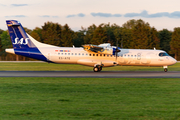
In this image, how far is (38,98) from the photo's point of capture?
38.8 ft

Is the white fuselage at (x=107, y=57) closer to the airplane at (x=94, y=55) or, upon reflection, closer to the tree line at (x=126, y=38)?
the airplane at (x=94, y=55)

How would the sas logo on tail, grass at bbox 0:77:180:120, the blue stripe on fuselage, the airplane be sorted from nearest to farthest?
grass at bbox 0:77:180:120, the airplane, the blue stripe on fuselage, the sas logo on tail

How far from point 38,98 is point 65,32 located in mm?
68344

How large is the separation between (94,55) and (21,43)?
10.7 meters

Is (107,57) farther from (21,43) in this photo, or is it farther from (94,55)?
(21,43)

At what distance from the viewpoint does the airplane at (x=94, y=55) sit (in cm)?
2931

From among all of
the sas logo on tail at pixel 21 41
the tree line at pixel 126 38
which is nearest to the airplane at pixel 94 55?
the sas logo on tail at pixel 21 41

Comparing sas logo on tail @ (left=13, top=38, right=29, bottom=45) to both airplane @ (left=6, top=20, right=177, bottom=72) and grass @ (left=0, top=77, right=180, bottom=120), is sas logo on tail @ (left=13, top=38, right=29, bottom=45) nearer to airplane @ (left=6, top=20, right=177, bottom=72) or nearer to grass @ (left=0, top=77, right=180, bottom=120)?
airplane @ (left=6, top=20, right=177, bottom=72)

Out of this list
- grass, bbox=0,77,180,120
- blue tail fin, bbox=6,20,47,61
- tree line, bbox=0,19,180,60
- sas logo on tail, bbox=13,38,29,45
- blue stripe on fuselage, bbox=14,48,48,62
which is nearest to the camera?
grass, bbox=0,77,180,120

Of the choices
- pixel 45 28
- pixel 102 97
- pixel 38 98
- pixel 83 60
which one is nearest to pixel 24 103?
pixel 38 98

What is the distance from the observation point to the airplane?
29312 mm

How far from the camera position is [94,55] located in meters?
29.8

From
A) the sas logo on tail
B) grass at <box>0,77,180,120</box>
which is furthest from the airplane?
grass at <box>0,77,180,120</box>

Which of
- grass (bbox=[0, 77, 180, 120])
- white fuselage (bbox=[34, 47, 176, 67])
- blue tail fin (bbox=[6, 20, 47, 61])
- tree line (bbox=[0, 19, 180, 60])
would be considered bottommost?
grass (bbox=[0, 77, 180, 120])
